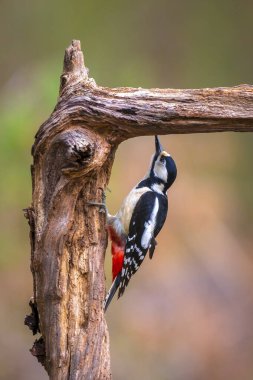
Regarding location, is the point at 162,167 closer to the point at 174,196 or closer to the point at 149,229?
the point at 149,229

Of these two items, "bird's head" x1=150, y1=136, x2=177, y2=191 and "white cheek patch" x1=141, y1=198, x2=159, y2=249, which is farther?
"bird's head" x1=150, y1=136, x2=177, y2=191

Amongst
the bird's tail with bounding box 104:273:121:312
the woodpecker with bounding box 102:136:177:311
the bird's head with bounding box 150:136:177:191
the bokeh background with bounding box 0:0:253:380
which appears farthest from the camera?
the bokeh background with bounding box 0:0:253:380

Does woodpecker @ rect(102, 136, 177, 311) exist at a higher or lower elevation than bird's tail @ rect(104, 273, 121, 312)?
higher

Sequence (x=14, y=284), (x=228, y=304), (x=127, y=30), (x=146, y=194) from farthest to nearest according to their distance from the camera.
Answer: (x=127, y=30)
(x=228, y=304)
(x=14, y=284)
(x=146, y=194)

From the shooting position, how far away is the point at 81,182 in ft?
10.7

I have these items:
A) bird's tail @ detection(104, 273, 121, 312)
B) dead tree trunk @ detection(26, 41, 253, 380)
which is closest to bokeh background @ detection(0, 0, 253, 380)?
bird's tail @ detection(104, 273, 121, 312)

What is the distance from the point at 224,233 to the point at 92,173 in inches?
247

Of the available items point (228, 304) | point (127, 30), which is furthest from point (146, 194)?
point (127, 30)

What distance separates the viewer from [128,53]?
9.14m

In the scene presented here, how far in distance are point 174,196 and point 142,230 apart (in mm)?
4775

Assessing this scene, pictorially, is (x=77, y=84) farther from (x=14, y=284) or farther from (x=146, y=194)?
(x=14, y=284)

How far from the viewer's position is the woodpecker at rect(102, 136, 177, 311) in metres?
3.91

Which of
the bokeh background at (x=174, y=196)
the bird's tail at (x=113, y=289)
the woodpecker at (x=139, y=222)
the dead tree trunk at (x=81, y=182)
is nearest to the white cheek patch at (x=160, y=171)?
the woodpecker at (x=139, y=222)

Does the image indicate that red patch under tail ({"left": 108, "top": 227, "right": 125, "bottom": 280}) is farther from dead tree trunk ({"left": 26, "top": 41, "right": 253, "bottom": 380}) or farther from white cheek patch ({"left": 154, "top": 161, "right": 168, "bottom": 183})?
dead tree trunk ({"left": 26, "top": 41, "right": 253, "bottom": 380})
